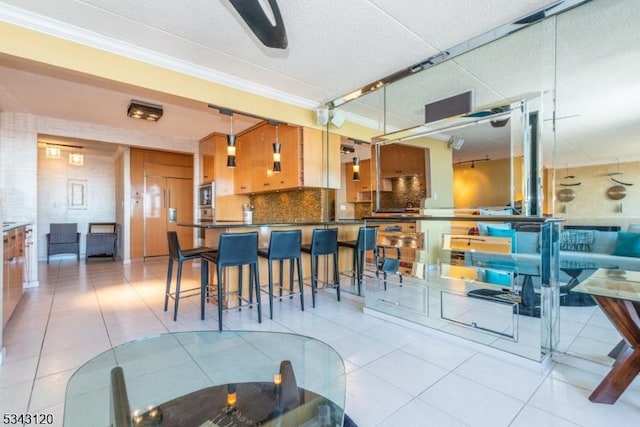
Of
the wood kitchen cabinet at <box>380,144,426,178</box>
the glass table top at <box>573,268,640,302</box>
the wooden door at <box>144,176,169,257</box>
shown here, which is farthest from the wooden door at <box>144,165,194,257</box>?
the glass table top at <box>573,268,640,302</box>

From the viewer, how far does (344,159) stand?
4.38 meters

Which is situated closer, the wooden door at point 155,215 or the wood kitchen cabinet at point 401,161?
the wood kitchen cabinet at point 401,161

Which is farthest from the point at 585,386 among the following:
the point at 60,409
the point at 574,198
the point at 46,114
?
the point at 46,114

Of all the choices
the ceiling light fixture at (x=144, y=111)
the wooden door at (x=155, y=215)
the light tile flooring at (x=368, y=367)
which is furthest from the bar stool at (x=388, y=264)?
the wooden door at (x=155, y=215)

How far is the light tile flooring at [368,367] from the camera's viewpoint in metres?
1.58

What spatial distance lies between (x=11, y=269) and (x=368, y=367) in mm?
3318

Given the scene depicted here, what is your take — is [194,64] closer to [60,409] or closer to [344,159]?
[344,159]

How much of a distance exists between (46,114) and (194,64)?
3.32 meters

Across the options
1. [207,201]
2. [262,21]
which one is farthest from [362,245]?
[207,201]

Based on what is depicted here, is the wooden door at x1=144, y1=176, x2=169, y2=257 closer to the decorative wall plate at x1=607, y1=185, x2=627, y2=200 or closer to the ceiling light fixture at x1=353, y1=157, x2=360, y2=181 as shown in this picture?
the ceiling light fixture at x1=353, y1=157, x2=360, y2=181

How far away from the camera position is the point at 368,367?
6.67 feet

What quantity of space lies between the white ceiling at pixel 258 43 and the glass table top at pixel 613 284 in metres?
1.77

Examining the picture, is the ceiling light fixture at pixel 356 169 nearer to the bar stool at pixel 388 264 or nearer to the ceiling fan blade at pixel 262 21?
the bar stool at pixel 388 264

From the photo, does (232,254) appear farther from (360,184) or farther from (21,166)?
(21,166)
